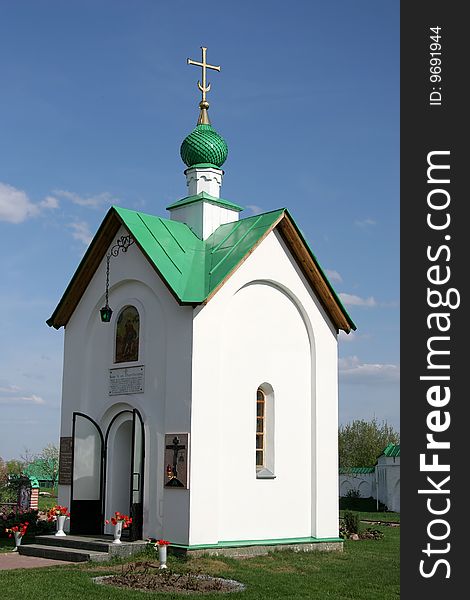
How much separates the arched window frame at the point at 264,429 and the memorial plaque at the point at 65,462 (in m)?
3.98

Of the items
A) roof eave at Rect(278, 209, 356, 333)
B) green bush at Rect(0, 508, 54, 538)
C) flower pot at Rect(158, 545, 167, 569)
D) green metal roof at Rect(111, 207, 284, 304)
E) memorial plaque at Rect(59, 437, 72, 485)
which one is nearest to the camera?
flower pot at Rect(158, 545, 167, 569)

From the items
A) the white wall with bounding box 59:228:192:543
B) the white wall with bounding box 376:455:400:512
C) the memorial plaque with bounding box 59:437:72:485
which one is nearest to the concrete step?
the white wall with bounding box 59:228:192:543

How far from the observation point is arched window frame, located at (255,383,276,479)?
16.9m

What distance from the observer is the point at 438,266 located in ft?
28.2

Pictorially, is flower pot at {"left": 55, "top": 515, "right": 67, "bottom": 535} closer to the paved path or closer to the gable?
the paved path

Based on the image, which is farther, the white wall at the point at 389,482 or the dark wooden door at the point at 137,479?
the white wall at the point at 389,482

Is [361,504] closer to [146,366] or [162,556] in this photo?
[146,366]

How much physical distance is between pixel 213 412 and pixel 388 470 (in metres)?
17.3

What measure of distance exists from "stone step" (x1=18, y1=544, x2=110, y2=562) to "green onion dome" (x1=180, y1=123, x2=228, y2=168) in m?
8.74

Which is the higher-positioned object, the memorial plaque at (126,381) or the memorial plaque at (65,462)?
the memorial plaque at (126,381)

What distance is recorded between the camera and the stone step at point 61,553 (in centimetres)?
1478

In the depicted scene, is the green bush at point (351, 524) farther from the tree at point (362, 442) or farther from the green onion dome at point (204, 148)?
the tree at point (362, 442)

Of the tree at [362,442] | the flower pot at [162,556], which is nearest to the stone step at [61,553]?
the flower pot at [162,556]

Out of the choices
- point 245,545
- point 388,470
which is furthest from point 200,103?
point 388,470
